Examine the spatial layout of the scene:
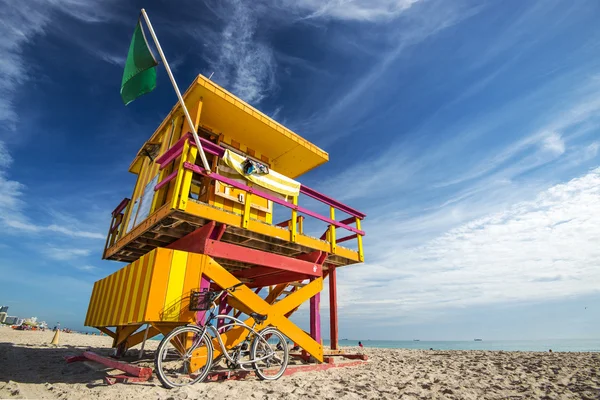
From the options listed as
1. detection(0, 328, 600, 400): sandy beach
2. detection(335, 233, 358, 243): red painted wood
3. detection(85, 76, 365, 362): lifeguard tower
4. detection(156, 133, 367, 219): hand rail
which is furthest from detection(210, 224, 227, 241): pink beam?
detection(335, 233, 358, 243): red painted wood

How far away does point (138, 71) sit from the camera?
6.90m

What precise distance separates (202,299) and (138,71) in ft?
17.6

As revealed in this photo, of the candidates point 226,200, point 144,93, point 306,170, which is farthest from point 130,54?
point 306,170

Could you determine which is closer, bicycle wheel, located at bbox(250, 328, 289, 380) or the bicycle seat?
bicycle wheel, located at bbox(250, 328, 289, 380)

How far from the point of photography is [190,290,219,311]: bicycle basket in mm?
5055

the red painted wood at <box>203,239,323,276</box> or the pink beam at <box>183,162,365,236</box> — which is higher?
the pink beam at <box>183,162,365,236</box>

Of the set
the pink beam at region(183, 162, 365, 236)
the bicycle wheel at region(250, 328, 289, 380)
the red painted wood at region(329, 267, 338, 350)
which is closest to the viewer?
the bicycle wheel at region(250, 328, 289, 380)

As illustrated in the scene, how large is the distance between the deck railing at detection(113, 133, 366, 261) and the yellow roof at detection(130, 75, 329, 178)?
162 centimetres

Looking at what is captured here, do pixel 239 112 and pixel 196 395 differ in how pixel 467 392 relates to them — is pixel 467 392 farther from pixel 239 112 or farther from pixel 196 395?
pixel 239 112

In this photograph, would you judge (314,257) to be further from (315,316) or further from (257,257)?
(257,257)

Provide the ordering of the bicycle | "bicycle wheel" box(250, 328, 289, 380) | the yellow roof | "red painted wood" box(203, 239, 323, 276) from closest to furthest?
the bicycle
"bicycle wheel" box(250, 328, 289, 380)
"red painted wood" box(203, 239, 323, 276)
the yellow roof

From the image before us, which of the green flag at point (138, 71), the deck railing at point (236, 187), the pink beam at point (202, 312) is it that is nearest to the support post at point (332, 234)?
the deck railing at point (236, 187)

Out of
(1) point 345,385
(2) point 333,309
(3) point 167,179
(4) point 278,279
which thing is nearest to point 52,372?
(3) point 167,179

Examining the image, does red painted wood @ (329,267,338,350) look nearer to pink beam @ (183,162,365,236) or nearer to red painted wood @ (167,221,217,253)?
pink beam @ (183,162,365,236)
